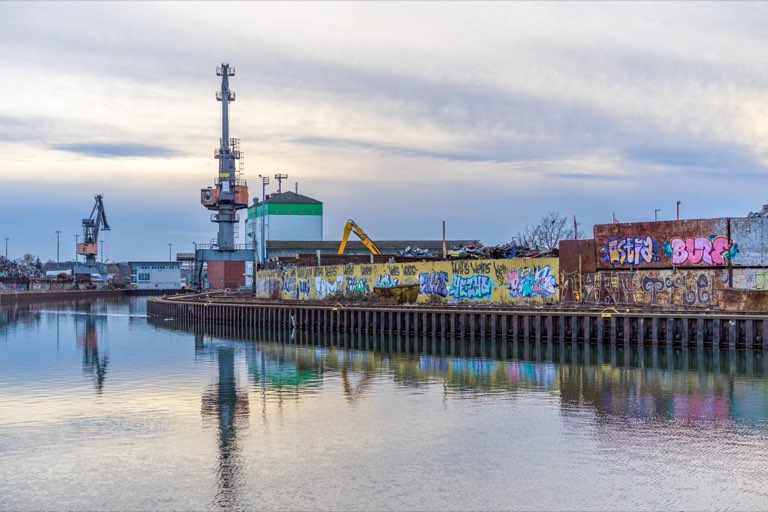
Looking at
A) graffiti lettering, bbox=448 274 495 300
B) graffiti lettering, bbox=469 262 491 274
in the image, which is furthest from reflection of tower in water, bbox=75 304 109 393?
graffiti lettering, bbox=469 262 491 274

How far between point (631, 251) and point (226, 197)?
77498mm

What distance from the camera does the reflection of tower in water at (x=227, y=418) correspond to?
19.1 metres

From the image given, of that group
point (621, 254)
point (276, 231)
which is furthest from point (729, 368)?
point (276, 231)

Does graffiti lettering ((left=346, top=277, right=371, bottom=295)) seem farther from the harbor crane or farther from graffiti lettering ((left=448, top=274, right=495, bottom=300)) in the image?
the harbor crane

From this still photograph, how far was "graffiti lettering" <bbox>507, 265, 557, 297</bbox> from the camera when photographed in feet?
184

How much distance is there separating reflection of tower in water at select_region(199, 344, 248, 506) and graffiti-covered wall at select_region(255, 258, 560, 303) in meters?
21.0

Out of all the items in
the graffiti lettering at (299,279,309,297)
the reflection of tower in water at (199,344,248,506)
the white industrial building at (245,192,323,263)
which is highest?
the white industrial building at (245,192,323,263)

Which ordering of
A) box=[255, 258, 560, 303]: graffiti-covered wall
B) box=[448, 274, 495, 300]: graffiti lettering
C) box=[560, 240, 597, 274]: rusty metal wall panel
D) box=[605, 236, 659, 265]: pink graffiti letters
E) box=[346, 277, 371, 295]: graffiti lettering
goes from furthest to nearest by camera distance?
box=[346, 277, 371, 295]: graffiti lettering, box=[448, 274, 495, 300]: graffiti lettering, box=[255, 258, 560, 303]: graffiti-covered wall, box=[560, 240, 597, 274]: rusty metal wall panel, box=[605, 236, 659, 265]: pink graffiti letters

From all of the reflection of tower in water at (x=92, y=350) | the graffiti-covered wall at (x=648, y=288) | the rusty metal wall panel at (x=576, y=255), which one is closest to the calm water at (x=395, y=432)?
the reflection of tower in water at (x=92, y=350)

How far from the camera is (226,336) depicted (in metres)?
63.4

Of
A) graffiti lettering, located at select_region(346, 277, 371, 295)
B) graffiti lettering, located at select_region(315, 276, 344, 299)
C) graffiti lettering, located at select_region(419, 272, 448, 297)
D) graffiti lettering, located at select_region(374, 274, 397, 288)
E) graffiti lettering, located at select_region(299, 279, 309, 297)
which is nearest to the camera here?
graffiti lettering, located at select_region(419, 272, 448, 297)

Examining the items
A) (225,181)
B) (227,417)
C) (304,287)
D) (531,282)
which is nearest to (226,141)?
(225,181)

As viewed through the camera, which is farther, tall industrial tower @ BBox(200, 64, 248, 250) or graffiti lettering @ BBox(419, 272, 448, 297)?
tall industrial tower @ BBox(200, 64, 248, 250)

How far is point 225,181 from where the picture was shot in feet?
400
